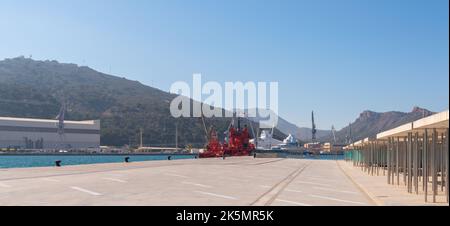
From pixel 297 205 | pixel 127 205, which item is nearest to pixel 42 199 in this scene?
pixel 127 205

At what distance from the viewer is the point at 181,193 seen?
22.6m

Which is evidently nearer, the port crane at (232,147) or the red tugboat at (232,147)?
the red tugboat at (232,147)

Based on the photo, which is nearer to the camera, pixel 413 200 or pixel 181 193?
pixel 413 200

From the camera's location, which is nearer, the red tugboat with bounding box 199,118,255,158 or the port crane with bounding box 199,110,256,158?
the red tugboat with bounding box 199,118,255,158

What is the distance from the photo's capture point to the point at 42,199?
19875 millimetres
